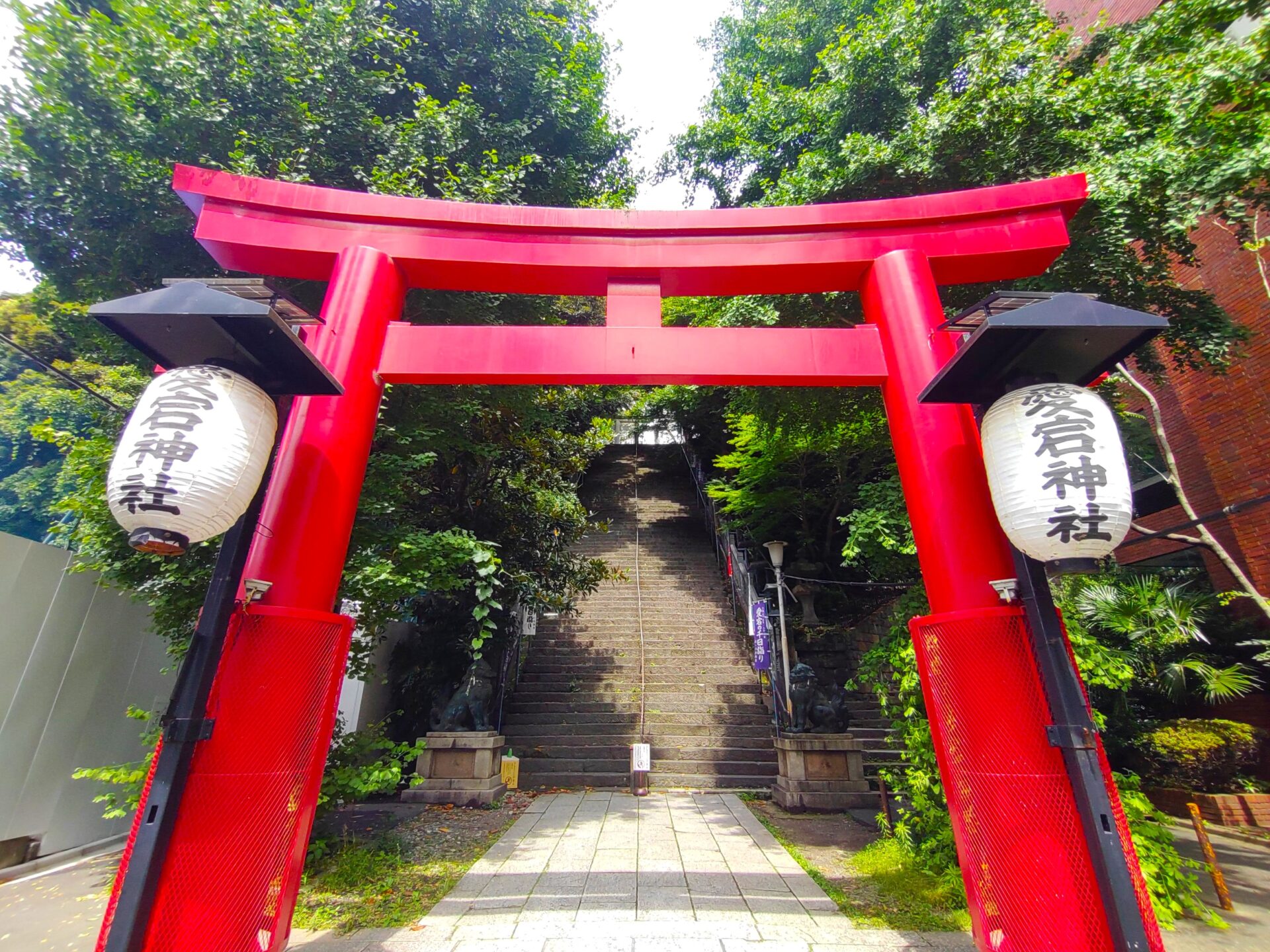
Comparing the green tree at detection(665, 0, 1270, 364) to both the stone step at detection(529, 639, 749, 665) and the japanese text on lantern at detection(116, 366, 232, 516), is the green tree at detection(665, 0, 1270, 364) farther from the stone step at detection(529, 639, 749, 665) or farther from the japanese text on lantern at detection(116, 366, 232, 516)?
the stone step at detection(529, 639, 749, 665)

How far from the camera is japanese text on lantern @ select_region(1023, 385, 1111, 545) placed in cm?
255

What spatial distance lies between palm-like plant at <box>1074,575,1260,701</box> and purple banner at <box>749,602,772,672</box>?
4192 mm

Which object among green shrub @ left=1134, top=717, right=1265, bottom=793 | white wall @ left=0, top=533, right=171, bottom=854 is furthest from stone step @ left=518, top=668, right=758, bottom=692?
white wall @ left=0, top=533, right=171, bottom=854

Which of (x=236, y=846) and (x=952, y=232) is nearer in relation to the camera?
(x=236, y=846)

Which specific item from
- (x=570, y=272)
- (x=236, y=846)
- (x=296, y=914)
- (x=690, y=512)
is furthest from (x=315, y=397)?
(x=690, y=512)

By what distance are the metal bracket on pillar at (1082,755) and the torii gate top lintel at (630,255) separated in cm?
179

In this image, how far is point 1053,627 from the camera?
271cm

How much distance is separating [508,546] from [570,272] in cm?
620

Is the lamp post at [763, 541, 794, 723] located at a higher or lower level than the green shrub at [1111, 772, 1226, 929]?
higher

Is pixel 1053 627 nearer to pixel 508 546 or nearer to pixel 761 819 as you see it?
pixel 761 819

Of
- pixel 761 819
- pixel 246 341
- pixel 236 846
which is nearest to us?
pixel 236 846

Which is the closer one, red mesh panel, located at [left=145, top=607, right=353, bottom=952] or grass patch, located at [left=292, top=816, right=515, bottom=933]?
red mesh panel, located at [left=145, top=607, right=353, bottom=952]

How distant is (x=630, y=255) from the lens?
4.20m

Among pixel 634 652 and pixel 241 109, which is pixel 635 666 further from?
pixel 241 109
